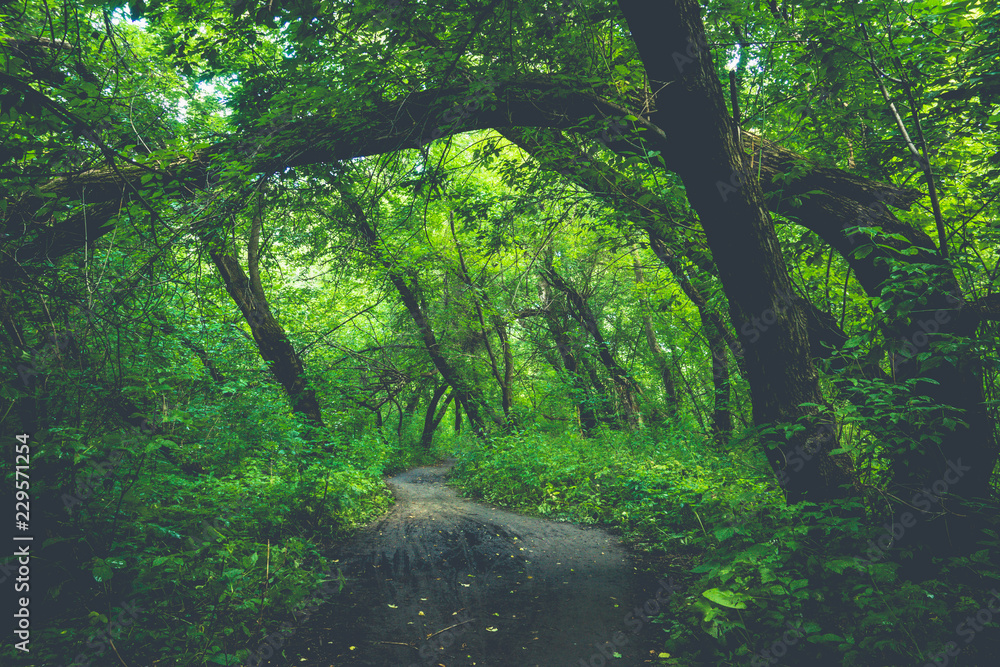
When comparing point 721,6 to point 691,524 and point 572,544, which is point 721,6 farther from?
point 572,544

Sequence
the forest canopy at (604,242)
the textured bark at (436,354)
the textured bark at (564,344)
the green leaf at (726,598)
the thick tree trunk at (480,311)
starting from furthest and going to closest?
the textured bark at (564,344) < the textured bark at (436,354) < the thick tree trunk at (480,311) < the forest canopy at (604,242) < the green leaf at (726,598)

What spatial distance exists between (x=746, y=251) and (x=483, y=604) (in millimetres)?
3904

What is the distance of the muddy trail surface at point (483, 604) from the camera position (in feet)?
11.8

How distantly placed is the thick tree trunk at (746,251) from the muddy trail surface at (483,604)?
74.6 inches

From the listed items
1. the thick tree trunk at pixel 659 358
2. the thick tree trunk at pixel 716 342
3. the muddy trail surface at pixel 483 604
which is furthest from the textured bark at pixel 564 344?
the muddy trail surface at pixel 483 604

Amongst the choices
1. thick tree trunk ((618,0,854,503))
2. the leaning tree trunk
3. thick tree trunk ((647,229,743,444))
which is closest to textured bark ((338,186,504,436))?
the leaning tree trunk

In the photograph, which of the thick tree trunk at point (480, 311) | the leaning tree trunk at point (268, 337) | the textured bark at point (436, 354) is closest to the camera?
the leaning tree trunk at point (268, 337)

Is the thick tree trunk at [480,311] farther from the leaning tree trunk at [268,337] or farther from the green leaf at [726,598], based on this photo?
the green leaf at [726,598]

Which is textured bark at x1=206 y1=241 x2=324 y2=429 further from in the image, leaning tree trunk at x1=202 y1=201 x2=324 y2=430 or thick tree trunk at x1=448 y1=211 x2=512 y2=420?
thick tree trunk at x1=448 y1=211 x2=512 y2=420

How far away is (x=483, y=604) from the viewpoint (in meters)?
4.47

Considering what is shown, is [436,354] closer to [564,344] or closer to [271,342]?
[564,344]

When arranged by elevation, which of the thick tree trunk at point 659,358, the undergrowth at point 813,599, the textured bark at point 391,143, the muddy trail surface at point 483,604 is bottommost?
the muddy trail surface at point 483,604

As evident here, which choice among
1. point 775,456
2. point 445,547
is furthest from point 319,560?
point 775,456

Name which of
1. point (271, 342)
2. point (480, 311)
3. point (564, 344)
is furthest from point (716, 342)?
point (271, 342)
